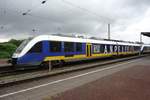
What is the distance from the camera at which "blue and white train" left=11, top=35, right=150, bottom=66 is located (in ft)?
63.4

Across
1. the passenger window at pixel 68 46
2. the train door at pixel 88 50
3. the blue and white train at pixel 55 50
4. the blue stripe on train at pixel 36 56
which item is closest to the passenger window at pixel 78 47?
the blue and white train at pixel 55 50

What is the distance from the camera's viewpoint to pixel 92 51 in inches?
1140

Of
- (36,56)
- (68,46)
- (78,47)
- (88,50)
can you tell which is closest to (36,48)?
(36,56)

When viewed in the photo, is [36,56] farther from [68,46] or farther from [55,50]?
[68,46]

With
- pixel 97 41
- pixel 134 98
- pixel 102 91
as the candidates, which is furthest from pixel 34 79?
pixel 97 41

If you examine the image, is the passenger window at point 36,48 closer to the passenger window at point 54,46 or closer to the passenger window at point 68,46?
the passenger window at point 54,46

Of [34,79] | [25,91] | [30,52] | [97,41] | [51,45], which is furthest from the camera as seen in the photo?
[97,41]

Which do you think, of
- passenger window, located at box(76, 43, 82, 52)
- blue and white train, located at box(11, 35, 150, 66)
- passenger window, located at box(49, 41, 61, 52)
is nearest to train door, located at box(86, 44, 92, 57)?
blue and white train, located at box(11, 35, 150, 66)

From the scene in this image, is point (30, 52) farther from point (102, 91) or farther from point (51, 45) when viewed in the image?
point (102, 91)

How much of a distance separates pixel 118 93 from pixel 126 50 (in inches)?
1363

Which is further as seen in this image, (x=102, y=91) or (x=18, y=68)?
(x=18, y=68)

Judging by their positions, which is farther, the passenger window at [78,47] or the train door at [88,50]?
the train door at [88,50]

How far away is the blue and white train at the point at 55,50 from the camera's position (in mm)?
19328

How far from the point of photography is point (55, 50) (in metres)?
21.8
